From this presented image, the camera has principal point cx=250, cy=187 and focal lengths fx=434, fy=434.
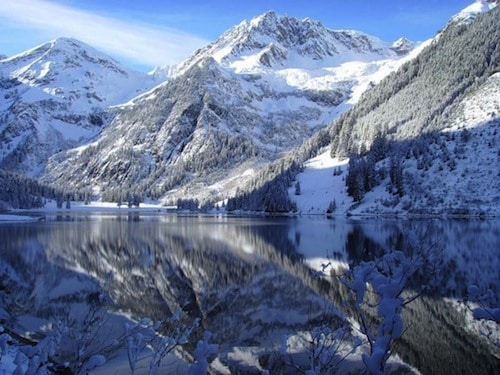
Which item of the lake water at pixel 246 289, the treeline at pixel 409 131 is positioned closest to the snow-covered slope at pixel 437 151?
the treeline at pixel 409 131

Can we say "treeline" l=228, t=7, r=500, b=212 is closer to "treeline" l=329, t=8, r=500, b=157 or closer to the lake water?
"treeline" l=329, t=8, r=500, b=157

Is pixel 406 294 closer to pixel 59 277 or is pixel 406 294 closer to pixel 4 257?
pixel 59 277

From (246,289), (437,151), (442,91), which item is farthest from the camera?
(442,91)

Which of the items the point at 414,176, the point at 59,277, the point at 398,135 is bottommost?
the point at 59,277

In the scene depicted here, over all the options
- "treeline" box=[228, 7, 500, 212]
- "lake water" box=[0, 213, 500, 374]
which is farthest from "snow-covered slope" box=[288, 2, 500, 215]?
"lake water" box=[0, 213, 500, 374]

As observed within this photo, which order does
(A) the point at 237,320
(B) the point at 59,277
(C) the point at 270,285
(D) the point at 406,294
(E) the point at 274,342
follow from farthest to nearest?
1. (B) the point at 59,277
2. (C) the point at 270,285
3. (D) the point at 406,294
4. (A) the point at 237,320
5. (E) the point at 274,342

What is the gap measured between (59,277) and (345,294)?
22.8 m

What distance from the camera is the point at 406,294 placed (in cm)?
2552

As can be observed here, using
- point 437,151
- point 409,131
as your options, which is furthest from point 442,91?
point 437,151

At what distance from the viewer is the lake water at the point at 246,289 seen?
17.6 meters

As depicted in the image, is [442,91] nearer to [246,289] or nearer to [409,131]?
[409,131]

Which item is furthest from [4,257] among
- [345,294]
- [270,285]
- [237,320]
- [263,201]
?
[263,201]

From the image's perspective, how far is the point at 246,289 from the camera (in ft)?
98.5

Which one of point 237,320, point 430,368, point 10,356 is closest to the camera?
point 10,356
